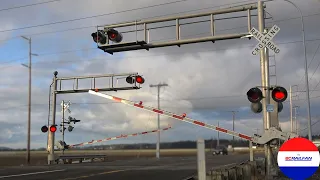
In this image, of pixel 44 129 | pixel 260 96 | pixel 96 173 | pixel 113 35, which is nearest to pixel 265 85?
pixel 260 96

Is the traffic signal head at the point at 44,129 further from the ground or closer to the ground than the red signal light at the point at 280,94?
closer to the ground

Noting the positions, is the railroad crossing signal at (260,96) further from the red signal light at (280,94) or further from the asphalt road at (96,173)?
the asphalt road at (96,173)

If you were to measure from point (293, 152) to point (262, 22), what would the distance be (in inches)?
389

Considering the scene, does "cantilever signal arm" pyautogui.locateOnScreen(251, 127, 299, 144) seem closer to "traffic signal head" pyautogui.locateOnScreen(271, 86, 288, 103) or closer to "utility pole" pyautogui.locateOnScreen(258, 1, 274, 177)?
"utility pole" pyautogui.locateOnScreen(258, 1, 274, 177)

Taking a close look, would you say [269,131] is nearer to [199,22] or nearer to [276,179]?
[276,179]

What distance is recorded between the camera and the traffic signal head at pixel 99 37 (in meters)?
16.3

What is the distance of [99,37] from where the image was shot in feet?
53.5

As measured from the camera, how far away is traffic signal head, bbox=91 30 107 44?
16281mm

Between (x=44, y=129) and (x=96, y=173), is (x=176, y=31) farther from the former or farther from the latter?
(x=44, y=129)

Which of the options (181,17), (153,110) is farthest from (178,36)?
(153,110)

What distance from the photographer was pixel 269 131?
1382cm

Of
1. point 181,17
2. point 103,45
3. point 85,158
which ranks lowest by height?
point 85,158

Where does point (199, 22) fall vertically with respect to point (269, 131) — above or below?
above

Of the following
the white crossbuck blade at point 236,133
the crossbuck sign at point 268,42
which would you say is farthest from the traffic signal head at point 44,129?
the crossbuck sign at point 268,42
